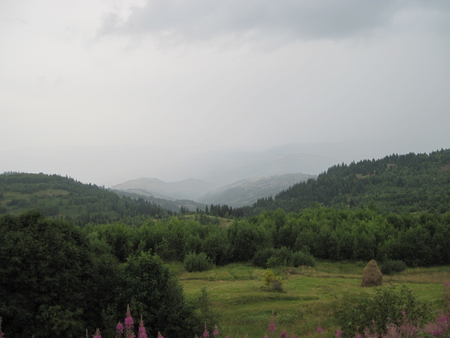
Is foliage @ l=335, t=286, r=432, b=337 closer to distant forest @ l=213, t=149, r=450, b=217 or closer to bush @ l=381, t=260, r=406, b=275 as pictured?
bush @ l=381, t=260, r=406, b=275

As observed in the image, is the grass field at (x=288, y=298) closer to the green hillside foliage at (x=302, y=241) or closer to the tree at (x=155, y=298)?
the tree at (x=155, y=298)

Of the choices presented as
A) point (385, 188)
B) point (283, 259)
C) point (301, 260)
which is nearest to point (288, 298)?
point (301, 260)

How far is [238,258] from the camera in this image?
180 feet

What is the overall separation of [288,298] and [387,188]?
129 m

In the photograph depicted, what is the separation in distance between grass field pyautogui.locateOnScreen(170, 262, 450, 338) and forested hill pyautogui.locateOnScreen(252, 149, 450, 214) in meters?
66.8

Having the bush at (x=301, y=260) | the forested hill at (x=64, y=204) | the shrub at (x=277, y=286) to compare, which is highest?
the forested hill at (x=64, y=204)

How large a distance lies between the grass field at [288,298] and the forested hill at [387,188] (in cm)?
6676

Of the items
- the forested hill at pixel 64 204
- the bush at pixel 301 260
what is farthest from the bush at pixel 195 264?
the forested hill at pixel 64 204

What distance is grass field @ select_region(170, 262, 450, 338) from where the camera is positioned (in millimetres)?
19250

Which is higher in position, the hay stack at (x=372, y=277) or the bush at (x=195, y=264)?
the hay stack at (x=372, y=277)

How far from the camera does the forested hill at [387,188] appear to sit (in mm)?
102562

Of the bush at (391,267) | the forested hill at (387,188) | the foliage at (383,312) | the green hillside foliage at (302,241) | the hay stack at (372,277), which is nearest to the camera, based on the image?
the foliage at (383,312)

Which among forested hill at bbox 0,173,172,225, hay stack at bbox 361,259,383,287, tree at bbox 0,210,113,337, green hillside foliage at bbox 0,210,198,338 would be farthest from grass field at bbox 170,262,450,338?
forested hill at bbox 0,173,172,225

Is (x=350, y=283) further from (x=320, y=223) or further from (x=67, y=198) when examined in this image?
(x=67, y=198)
